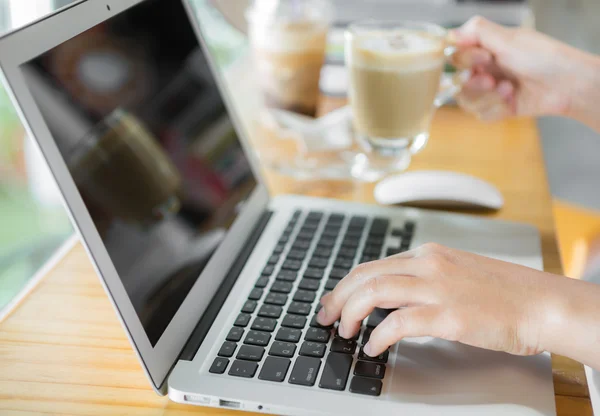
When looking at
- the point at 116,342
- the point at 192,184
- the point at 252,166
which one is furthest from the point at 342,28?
the point at 116,342

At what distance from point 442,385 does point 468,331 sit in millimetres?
44

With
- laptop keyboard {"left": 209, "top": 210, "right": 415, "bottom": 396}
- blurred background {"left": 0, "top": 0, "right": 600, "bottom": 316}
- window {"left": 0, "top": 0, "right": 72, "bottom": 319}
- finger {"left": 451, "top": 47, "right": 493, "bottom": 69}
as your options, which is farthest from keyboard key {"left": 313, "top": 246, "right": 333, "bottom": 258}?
window {"left": 0, "top": 0, "right": 72, "bottom": 319}

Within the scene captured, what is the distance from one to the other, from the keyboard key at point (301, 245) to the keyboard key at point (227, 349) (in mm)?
174

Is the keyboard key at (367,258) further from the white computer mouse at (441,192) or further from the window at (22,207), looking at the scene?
the window at (22,207)

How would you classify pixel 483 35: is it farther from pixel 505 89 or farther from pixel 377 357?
pixel 377 357

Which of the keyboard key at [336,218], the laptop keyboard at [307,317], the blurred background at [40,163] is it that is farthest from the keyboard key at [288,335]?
the blurred background at [40,163]

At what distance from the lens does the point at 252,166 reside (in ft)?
2.44

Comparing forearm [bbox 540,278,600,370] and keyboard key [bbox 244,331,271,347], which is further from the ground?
keyboard key [bbox 244,331,271,347]

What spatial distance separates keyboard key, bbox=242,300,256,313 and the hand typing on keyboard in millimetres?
88

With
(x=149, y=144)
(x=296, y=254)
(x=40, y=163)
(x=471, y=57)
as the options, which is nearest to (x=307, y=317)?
(x=296, y=254)

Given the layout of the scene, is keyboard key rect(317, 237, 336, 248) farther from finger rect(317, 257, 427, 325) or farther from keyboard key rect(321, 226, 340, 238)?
finger rect(317, 257, 427, 325)

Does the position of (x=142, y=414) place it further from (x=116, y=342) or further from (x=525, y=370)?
(x=525, y=370)

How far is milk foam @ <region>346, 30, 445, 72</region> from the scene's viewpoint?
791mm

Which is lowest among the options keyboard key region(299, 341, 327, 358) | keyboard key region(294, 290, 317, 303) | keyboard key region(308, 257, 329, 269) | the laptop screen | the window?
the window
